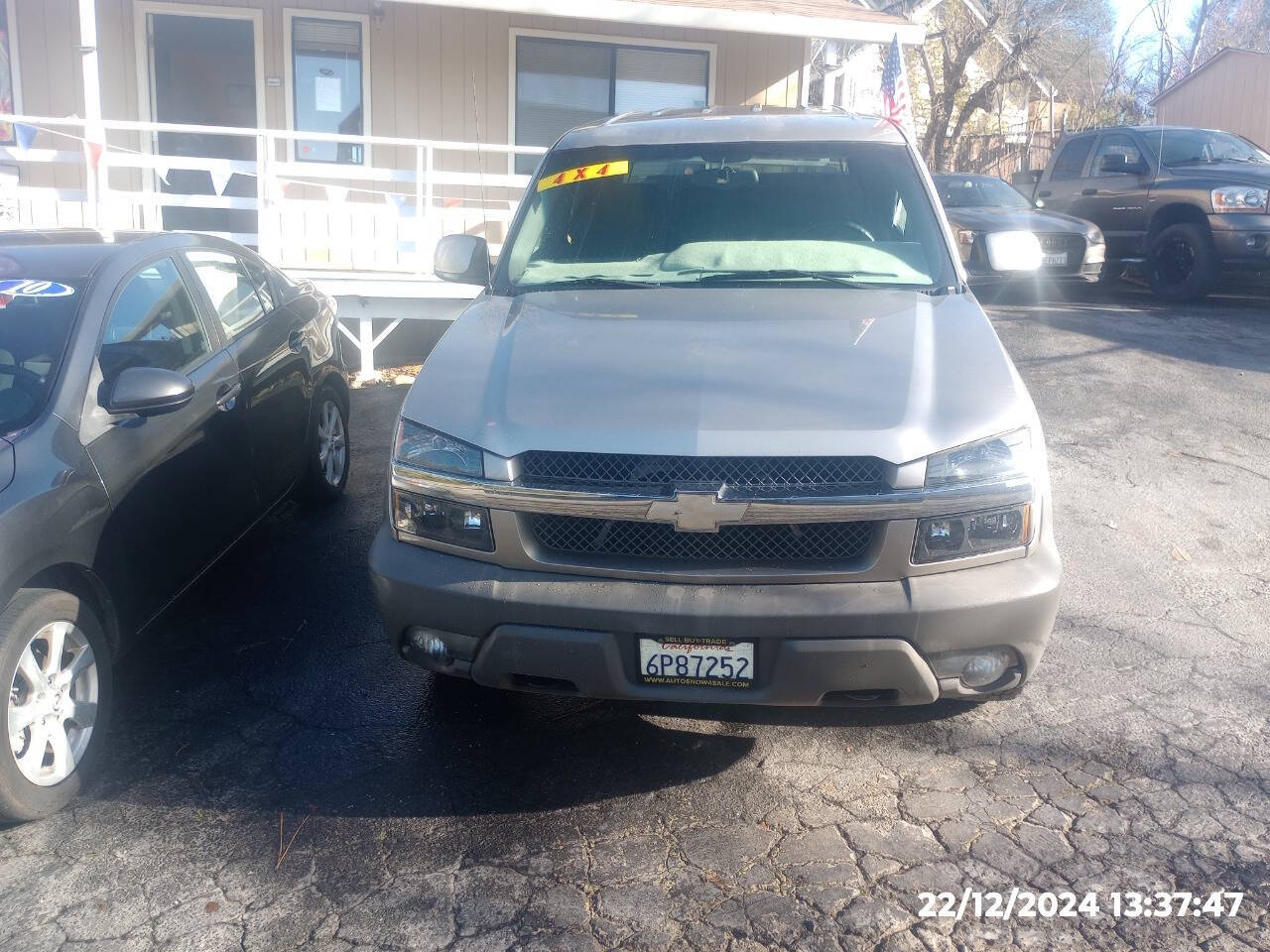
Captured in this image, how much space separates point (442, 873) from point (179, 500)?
1888 millimetres

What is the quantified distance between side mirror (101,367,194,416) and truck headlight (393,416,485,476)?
0.94 m

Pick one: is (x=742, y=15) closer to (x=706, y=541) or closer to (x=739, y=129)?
(x=739, y=129)

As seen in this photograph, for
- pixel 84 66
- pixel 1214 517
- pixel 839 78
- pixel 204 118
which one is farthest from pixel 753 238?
pixel 839 78

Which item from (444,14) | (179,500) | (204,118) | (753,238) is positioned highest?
(444,14)

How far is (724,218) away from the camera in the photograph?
182 inches

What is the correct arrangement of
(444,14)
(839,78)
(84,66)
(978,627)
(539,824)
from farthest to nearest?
(839,78) → (444,14) → (84,66) → (539,824) → (978,627)

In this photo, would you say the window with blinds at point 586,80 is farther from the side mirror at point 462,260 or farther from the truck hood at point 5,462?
the truck hood at point 5,462

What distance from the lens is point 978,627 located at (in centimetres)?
305

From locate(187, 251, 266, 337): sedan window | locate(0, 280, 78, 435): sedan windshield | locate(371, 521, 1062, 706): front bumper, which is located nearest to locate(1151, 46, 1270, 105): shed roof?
locate(187, 251, 266, 337): sedan window

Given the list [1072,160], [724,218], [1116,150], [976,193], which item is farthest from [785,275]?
[1072,160]

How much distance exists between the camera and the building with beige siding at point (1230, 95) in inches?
976

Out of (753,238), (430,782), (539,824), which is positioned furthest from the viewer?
(753,238)

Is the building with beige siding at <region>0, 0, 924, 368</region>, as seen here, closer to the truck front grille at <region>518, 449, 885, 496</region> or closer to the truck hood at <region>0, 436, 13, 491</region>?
the truck hood at <region>0, 436, 13, 491</region>

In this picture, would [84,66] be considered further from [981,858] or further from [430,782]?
[981,858]
